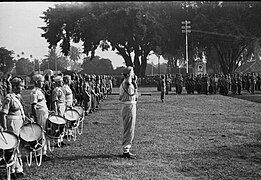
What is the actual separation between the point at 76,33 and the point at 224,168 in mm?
41122

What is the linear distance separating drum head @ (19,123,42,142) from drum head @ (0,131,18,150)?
613 millimetres

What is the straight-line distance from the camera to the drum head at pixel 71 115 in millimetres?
7926

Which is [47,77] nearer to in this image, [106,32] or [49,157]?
[49,157]

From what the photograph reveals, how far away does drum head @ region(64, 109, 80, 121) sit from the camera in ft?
26.0

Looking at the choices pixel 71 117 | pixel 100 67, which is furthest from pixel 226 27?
pixel 100 67

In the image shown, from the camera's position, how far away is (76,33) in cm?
4516

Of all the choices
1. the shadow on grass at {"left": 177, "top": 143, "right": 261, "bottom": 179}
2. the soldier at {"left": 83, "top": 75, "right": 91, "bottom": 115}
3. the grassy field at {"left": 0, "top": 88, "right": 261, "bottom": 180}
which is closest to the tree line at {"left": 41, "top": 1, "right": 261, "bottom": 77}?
the soldier at {"left": 83, "top": 75, "right": 91, "bottom": 115}

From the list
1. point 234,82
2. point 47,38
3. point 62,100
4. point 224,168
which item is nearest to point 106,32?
point 47,38

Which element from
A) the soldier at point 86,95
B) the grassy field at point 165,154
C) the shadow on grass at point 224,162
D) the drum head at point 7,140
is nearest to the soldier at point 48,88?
the grassy field at point 165,154

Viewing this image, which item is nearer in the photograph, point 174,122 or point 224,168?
point 224,168

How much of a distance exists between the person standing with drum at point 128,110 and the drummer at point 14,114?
2032mm

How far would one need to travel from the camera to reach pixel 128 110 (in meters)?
6.89

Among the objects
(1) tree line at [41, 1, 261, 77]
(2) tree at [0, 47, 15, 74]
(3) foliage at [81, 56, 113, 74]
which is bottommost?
(2) tree at [0, 47, 15, 74]

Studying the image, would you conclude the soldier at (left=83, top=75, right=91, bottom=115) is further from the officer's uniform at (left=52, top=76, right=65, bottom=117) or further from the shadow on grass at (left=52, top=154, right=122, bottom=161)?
the shadow on grass at (left=52, top=154, right=122, bottom=161)
